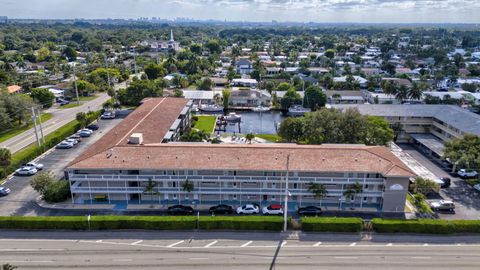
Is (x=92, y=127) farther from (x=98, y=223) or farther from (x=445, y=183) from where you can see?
(x=445, y=183)

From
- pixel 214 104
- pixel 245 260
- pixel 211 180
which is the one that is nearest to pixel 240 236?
pixel 245 260

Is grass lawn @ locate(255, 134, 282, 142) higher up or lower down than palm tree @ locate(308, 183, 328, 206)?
lower down

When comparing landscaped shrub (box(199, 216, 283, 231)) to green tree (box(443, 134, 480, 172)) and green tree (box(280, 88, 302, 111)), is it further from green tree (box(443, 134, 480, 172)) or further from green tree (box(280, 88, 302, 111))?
green tree (box(280, 88, 302, 111))

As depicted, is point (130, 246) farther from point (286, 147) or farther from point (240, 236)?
point (286, 147)

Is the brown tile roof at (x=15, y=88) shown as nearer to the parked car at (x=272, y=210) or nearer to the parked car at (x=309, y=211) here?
the parked car at (x=272, y=210)

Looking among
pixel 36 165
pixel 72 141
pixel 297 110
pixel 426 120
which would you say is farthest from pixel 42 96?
pixel 426 120

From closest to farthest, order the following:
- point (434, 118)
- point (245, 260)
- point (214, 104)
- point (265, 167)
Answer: point (245, 260)
point (265, 167)
point (434, 118)
point (214, 104)

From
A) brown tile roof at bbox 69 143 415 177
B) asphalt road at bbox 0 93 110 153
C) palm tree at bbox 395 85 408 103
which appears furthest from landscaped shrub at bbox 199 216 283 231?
palm tree at bbox 395 85 408 103
